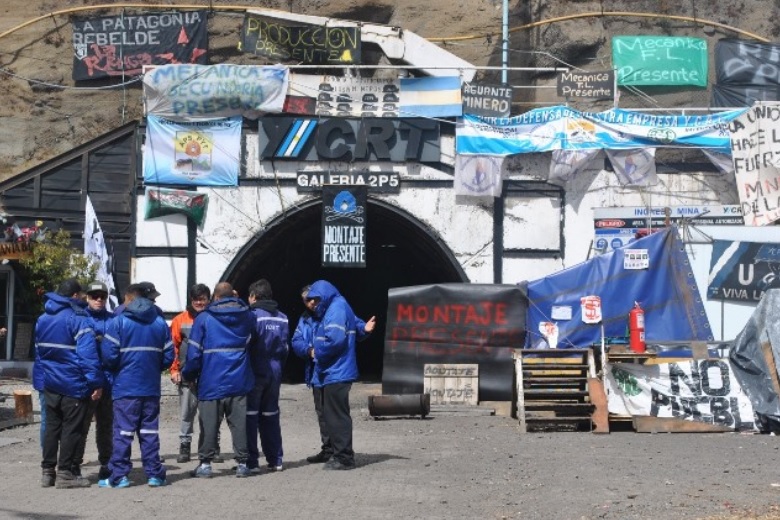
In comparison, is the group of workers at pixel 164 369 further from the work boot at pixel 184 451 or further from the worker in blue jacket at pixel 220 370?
the work boot at pixel 184 451

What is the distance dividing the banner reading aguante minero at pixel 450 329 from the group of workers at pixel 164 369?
24.2 feet

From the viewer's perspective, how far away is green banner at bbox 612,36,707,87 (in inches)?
1122

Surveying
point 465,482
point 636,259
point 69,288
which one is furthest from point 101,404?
point 636,259

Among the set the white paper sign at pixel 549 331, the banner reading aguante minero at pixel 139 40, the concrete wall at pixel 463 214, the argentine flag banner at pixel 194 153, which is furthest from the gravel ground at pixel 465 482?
the banner reading aguante minero at pixel 139 40

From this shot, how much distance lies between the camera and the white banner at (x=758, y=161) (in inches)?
955

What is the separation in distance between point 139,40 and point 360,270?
8486 mm

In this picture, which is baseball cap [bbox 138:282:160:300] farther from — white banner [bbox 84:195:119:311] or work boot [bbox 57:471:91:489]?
white banner [bbox 84:195:119:311]

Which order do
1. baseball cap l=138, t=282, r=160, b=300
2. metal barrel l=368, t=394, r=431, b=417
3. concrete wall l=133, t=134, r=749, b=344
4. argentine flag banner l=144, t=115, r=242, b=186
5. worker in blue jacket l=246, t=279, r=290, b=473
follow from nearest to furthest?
1. baseball cap l=138, t=282, r=160, b=300
2. worker in blue jacket l=246, t=279, r=290, b=473
3. metal barrel l=368, t=394, r=431, b=417
4. concrete wall l=133, t=134, r=749, b=344
5. argentine flag banner l=144, t=115, r=242, b=186

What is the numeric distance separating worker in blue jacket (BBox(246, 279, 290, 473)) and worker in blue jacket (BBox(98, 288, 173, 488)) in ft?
3.70

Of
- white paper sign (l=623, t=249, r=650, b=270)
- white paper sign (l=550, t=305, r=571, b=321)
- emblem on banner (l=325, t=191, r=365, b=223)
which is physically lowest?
white paper sign (l=550, t=305, r=571, b=321)

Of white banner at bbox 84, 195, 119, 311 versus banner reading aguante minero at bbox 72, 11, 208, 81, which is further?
banner reading aguante minero at bbox 72, 11, 208, 81

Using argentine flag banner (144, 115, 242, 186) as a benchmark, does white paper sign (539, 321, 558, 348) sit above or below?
below

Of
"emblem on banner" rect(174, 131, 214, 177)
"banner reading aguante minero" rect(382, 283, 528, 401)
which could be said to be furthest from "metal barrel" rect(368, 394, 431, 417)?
"emblem on banner" rect(174, 131, 214, 177)

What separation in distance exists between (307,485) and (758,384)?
24.5 feet
